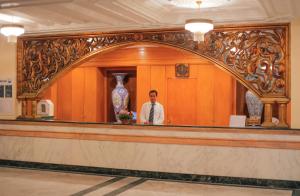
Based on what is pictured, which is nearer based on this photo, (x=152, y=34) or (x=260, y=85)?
(x=260, y=85)

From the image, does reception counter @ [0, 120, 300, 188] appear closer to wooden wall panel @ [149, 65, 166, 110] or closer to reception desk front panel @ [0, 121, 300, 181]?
reception desk front panel @ [0, 121, 300, 181]

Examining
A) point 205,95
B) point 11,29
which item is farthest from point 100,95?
point 11,29

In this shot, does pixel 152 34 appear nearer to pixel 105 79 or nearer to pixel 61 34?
pixel 61 34

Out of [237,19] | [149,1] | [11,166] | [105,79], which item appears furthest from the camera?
[105,79]

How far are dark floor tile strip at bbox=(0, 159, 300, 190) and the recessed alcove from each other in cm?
166

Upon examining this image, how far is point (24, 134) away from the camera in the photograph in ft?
27.4

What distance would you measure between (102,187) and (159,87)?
141 inches

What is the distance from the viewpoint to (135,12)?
20.5 ft

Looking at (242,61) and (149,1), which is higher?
(149,1)

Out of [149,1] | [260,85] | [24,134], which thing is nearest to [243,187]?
[260,85]

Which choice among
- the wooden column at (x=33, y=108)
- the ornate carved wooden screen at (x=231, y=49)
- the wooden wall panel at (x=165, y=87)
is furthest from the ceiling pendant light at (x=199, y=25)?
the wooden column at (x=33, y=108)

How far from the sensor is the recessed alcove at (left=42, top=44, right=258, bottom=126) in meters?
9.23

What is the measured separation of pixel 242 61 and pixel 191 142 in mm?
1556

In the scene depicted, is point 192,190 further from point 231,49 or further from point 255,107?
point 255,107
